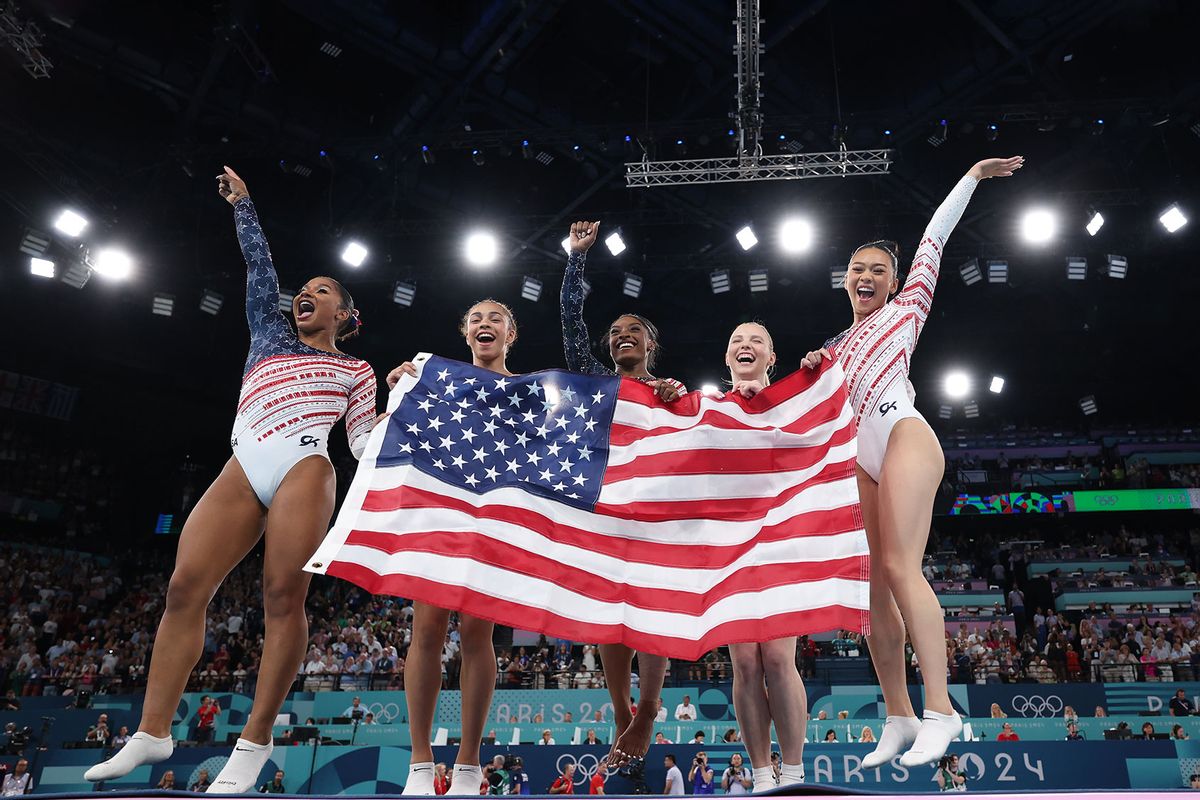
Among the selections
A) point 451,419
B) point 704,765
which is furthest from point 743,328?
point 704,765

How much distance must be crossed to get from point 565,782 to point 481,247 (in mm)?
8854

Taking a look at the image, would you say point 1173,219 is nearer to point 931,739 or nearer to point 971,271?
point 971,271

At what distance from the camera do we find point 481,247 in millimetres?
15062

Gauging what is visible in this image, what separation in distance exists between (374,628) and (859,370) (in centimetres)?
1383

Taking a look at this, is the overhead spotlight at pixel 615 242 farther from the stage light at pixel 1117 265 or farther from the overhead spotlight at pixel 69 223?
the stage light at pixel 1117 265

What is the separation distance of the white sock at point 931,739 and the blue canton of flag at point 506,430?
1.84 m

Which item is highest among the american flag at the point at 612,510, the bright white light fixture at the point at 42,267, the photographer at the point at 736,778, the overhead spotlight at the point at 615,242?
the overhead spotlight at the point at 615,242

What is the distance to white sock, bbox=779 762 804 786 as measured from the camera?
440 cm

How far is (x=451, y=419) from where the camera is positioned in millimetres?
4754

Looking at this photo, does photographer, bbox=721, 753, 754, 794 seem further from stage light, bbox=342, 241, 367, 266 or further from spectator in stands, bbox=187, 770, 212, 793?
stage light, bbox=342, 241, 367, 266

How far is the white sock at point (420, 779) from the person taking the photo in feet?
14.1

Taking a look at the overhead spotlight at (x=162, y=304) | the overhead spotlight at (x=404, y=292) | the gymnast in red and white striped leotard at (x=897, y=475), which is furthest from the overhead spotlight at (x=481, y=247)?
the gymnast in red and white striped leotard at (x=897, y=475)

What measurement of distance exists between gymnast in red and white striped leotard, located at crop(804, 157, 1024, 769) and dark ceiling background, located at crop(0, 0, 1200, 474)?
7.84 meters

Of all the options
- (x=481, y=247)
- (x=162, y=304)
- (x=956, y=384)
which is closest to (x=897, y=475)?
(x=481, y=247)
